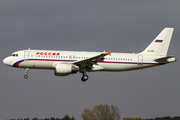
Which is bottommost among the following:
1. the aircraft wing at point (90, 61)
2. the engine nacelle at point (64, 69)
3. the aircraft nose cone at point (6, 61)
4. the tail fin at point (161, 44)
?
the engine nacelle at point (64, 69)

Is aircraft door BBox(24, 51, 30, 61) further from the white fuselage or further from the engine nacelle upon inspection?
the engine nacelle

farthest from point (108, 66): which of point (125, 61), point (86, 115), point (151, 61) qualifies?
point (86, 115)

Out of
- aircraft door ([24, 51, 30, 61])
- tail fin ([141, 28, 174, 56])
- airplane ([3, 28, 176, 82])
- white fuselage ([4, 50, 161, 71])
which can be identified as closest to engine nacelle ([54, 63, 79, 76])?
airplane ([3, 28, 176, 82])

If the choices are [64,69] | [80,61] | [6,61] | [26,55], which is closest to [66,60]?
[64,69]

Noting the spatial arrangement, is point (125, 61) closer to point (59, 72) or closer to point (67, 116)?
point (59, 72)

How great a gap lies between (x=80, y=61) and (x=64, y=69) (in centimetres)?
262

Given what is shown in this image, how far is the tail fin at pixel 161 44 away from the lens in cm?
6400

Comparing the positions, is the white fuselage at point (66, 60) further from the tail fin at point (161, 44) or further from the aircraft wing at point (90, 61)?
the tail fin at point (161, 44)

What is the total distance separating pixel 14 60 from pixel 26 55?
2.01 metres

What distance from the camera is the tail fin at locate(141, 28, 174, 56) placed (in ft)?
210

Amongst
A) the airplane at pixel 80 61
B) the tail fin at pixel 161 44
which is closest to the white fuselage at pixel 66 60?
the airplane at pixel 80 61

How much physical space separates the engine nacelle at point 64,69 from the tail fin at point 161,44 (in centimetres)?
1333

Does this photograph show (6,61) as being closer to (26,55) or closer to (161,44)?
(26,55)

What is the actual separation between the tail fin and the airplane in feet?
4.64
